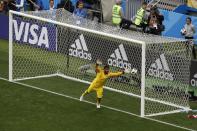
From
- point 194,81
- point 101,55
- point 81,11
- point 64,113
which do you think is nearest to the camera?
point 64,113

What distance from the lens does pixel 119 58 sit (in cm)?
2306

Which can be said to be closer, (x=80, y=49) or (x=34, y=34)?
(x=80, y=49)

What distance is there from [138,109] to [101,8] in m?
12.8

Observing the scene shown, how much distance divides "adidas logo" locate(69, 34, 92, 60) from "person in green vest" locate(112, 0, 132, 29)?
685 cm

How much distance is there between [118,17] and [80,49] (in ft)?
23.7

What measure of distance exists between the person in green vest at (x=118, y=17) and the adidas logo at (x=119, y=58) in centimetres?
798

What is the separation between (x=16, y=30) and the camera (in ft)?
84.1

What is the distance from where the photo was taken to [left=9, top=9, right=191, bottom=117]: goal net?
21.4 m

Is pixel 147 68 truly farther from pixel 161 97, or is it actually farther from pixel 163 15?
pixel 163 15

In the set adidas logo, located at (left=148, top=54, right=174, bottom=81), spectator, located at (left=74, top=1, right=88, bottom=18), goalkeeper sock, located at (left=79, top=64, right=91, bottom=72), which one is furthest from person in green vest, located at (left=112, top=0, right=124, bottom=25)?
adidas logo, located at (left=148, top=54, right=174, bottom=81)

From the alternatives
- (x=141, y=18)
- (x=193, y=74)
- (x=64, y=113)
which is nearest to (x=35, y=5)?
(x=141, y=18)

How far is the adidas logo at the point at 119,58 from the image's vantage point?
22906 mm

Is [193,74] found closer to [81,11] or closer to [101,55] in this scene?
[101,55]

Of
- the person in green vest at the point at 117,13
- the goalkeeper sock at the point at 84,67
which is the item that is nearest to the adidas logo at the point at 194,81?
the goalkeeper sock at the point at 84,67
